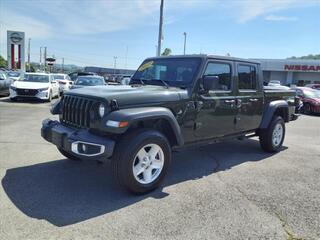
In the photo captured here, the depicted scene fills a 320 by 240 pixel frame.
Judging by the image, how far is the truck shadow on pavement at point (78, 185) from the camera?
4.18m

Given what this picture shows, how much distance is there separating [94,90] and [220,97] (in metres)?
2.14

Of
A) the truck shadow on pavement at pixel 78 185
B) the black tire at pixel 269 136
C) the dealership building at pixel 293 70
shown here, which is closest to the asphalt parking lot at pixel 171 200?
the truck shadow on pavement at pixel 78 185

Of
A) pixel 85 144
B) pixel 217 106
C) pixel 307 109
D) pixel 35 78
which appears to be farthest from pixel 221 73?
pixel 35 78

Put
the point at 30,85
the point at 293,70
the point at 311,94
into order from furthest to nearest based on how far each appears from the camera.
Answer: the point at 293,70 → the point at 311,94 → the point at 30,85

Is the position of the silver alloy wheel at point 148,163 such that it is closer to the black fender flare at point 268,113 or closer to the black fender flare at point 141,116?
the black fender flare at point 141,116

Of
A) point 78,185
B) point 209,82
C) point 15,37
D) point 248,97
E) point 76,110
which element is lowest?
point 78,185

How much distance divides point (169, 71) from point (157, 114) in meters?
1.41

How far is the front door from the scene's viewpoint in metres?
5.68

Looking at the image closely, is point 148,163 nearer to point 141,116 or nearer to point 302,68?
point 141,116

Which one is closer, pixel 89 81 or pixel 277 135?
pixel 277 135

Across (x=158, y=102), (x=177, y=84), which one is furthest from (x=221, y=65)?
(x=158, y=102)

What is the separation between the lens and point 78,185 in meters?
5.09

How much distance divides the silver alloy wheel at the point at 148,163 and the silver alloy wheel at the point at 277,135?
3.61 m

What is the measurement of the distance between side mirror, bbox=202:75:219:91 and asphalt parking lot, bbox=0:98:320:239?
1439 mm
